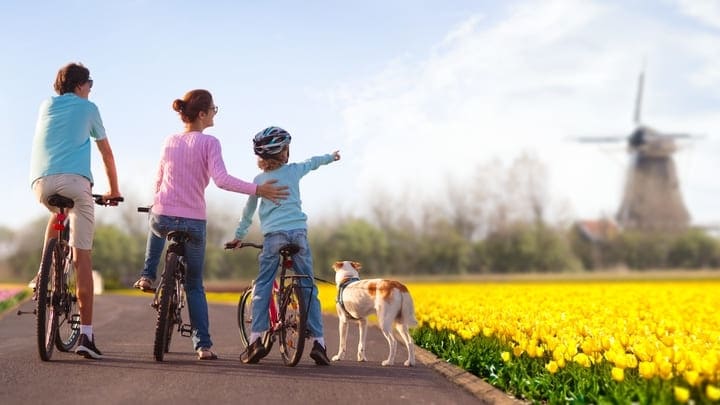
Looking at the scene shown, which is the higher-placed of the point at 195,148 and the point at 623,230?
the point at 623,230

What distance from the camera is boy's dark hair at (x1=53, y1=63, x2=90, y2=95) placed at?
739 centimetres

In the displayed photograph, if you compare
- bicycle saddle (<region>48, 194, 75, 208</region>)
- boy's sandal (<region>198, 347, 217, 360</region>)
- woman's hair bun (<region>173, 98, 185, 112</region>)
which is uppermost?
woman's hair bun (<region>173, 98, 185, 112</region>)

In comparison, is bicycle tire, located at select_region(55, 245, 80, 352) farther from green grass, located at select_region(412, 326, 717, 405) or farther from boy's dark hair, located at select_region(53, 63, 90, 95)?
green grass, located at select_region(412, 326, 717, 405)

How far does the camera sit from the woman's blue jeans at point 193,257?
7.10m

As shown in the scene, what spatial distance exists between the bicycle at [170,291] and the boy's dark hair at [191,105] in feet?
3.31

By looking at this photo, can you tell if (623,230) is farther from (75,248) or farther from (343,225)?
(75,248)

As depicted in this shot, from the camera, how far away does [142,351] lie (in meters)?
8.34

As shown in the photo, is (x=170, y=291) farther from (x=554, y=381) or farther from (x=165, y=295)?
(x=554, y=381)

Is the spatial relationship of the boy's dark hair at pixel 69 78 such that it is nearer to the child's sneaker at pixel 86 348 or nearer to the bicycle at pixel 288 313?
the bicycle at pixel 288 313

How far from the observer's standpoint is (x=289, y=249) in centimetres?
696

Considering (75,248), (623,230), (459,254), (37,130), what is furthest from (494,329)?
(623,230)

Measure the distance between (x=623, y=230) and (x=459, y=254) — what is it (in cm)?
1730

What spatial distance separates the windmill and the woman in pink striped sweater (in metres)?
73.2

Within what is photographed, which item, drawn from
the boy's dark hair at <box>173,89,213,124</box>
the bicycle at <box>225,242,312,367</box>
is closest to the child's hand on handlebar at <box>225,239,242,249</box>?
the bicycle at <box>225,242,312,367</box>
